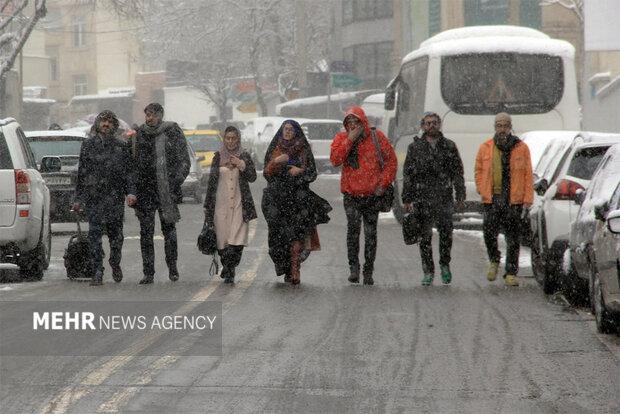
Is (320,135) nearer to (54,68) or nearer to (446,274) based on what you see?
(446,274)

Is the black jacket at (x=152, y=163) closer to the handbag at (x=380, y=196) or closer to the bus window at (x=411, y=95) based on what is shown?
the handbag at (x=380, y=196)

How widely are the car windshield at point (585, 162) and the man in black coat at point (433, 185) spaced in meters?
1.07

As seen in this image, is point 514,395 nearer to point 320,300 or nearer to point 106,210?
point 320,300

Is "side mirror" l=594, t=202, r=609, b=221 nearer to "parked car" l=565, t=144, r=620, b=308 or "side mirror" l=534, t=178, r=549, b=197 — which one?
"parked car" l=565, t=144, r=620, b=308

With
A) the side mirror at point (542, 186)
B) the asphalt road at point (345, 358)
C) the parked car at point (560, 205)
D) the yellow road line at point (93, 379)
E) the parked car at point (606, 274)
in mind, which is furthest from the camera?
the side mirror at point (542, 186)

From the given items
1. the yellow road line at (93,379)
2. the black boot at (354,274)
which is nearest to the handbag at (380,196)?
the black boot at (354,274)

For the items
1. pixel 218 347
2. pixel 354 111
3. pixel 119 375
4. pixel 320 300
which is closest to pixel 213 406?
pixel 119 375

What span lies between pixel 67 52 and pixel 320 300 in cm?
10800

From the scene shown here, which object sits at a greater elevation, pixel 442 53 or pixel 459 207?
pixel 442 53

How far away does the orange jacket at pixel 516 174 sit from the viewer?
50.2ft

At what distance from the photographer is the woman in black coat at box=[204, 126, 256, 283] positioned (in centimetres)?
1540

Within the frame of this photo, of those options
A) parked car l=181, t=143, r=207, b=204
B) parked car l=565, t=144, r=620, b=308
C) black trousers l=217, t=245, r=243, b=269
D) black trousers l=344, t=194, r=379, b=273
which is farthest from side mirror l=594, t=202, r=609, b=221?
parked car l=181, t=143, r=207, b=204

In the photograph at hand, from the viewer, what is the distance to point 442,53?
88.4 ft

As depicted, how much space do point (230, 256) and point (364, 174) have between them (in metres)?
1.49
